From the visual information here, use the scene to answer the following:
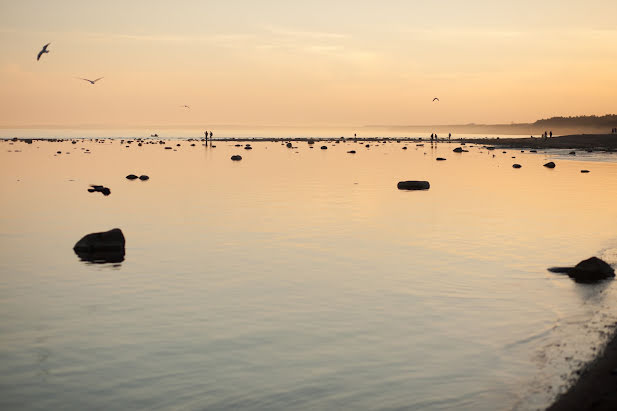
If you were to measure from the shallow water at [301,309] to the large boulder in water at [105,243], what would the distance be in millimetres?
882

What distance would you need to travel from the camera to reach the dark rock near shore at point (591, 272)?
2127 centimetres

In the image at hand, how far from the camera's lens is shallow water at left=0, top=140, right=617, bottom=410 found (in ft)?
40.8

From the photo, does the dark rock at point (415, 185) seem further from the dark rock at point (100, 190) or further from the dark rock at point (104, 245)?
the dark rock at point (104, 245)

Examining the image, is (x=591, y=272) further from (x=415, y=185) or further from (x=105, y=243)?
(x=415, y=185)

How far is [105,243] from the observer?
27.4 m

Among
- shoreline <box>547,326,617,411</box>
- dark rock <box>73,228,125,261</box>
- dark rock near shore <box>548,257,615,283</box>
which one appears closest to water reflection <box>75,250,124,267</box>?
dark rock <box>73,228,125,261</box>

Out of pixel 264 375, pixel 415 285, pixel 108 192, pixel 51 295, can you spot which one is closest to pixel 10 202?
pixel 108 192

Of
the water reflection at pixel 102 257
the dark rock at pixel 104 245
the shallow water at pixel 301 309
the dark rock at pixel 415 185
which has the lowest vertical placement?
the shallow water at pixel 301 309

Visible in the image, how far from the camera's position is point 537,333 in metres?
15.9

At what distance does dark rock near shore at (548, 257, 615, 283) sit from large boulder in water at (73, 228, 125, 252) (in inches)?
717

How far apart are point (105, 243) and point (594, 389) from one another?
70.0 feet

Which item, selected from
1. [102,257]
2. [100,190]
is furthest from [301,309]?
[100,190]

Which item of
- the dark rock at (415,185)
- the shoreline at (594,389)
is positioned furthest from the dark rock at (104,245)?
the dark rock at (415,185)

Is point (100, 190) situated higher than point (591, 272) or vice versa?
point (100, 190)
